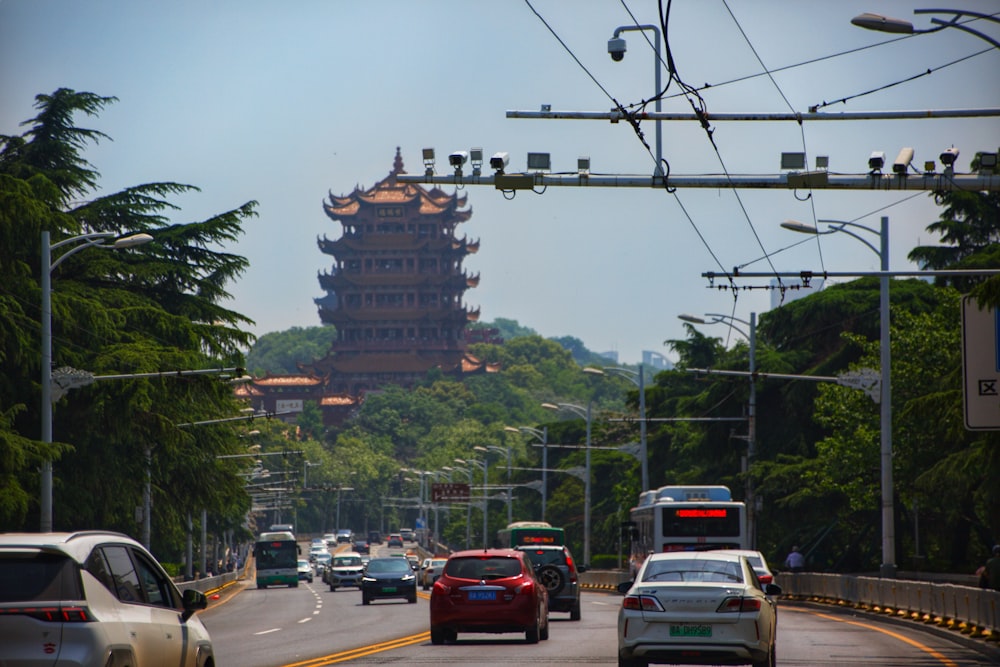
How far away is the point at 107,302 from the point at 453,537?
9883 cm

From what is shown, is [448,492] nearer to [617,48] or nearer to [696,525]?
[696,525]

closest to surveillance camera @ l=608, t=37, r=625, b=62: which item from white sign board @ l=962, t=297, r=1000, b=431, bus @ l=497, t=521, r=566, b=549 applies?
white sign board @ l=962, t=297, r=1000, b=431

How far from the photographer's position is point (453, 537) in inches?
5458

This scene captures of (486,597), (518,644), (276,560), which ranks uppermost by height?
(486,597)

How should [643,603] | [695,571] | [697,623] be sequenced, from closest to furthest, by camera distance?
[697,623] < [643,603] < [695,571]

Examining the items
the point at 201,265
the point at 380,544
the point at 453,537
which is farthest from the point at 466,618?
the point at 380,544

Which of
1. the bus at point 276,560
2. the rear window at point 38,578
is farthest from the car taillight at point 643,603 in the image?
the bus at point 276,560

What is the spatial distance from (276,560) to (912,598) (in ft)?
164

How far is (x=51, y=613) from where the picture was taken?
31.3ft

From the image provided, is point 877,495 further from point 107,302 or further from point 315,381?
point 315,381

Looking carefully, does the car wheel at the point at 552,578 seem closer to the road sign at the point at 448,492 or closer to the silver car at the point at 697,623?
the silver car at the point at 697,623

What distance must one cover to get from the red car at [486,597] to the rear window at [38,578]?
44.4ft

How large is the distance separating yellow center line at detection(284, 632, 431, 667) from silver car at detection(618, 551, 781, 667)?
14.4 feet

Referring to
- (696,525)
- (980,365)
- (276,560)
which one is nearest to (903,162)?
(980,365)
